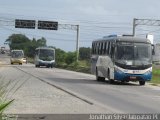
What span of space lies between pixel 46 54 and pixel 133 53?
47.5m

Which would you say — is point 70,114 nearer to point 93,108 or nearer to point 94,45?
point 93,108

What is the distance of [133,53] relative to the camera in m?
34.2

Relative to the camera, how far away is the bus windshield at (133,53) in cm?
3409

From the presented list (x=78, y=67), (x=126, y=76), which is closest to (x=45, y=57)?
(x=78, y=67)

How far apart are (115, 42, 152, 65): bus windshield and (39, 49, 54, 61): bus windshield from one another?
4650cm

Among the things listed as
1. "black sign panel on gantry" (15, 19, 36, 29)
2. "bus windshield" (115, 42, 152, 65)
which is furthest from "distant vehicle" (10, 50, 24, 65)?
"bus windshield" (115, 42, 152, 65)

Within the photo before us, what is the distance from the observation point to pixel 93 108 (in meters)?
17.5

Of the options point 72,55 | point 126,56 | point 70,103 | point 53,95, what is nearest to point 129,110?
point 70,103

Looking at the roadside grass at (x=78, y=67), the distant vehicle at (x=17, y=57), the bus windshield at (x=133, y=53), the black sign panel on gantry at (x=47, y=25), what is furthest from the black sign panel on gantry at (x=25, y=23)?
the bus windshield at (x=133, y=53)

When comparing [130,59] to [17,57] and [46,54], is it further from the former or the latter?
[17,57]

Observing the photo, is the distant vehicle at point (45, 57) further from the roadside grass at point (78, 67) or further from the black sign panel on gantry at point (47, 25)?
the black sign panel on gantry at point (47, 25)

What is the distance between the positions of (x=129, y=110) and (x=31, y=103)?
3.36m

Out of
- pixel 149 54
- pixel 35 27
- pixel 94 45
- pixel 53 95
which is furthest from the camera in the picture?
pixel 35 27

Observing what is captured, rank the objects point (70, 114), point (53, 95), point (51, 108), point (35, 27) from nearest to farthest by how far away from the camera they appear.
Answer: point (70, 114)
point (51, 108)
point (53, 95)
point (35, 27)
